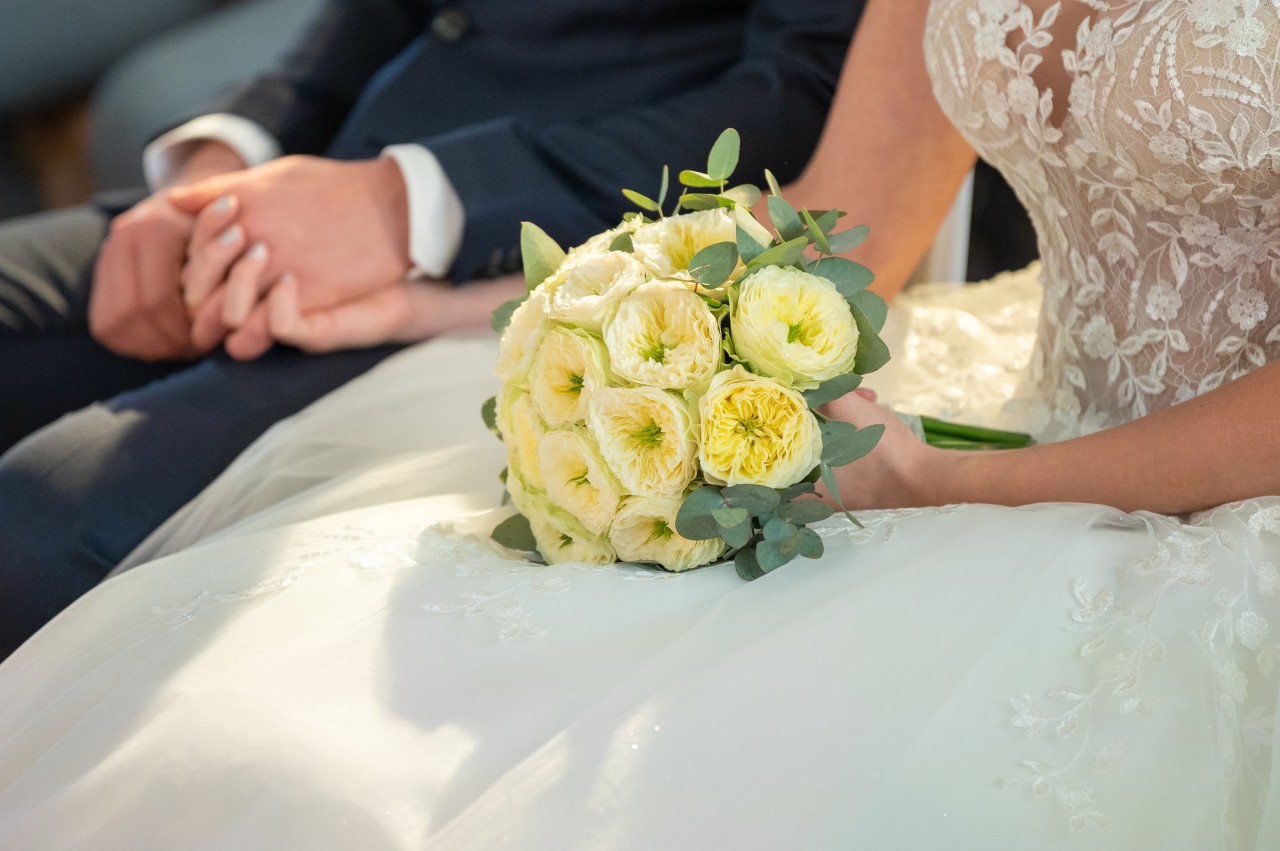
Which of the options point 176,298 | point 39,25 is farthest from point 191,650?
point 39,25

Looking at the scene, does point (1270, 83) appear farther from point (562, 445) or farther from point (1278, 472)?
point (562, 445)

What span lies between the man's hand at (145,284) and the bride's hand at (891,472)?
2.69ft

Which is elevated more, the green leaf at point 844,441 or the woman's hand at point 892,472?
the green leaf at point 844,441

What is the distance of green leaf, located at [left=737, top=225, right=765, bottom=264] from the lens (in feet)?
2.06

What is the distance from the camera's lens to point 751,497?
621 mm

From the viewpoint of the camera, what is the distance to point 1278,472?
2.17 ft

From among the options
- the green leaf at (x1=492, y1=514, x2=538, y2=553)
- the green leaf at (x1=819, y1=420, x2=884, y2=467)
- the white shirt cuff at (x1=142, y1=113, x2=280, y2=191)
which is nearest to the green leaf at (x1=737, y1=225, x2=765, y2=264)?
the green leaf at (x1=819, y1=420, x2=884, y2=467)

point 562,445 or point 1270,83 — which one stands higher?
point 1270,83

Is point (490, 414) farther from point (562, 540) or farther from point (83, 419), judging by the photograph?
point (83, 419)

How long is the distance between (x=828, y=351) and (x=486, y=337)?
74cm

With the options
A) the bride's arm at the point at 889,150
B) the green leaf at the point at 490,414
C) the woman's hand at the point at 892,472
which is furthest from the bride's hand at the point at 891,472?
the bride's arm at the point at 889,150

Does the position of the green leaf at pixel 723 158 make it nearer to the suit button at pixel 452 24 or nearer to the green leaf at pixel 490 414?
the green leaf at pixel 490 414

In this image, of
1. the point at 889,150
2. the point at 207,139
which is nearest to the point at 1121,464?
the point at 889,150

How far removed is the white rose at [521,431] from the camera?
0.68 metres
